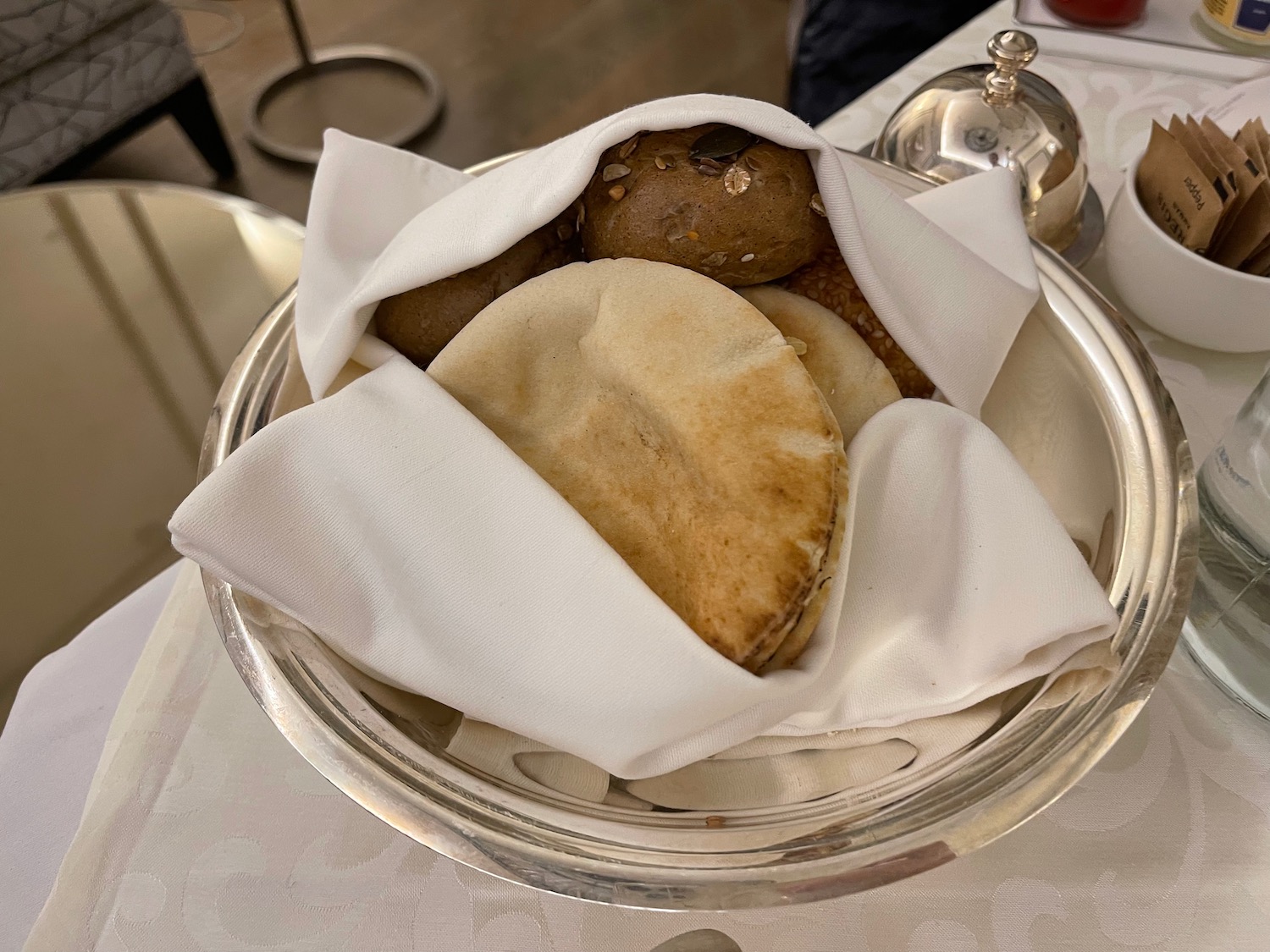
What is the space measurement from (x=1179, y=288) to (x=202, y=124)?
62.1 inches

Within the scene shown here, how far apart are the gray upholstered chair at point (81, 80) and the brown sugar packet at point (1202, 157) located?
1.52 meters

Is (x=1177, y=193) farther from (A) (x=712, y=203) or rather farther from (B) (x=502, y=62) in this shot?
(B) (x=502, y=62)

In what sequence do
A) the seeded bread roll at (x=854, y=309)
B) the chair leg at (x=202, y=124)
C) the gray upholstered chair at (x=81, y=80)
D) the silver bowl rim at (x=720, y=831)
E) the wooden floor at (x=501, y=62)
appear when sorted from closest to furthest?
the silver bowl rim at (x=720, y=831) < the seeded bread roll at (x=854, y=309) < the gray upholstered chair at (x=81, y=80) < the chair leg at (x=202, y=124) < the wooden floor at (x=501, y=62)

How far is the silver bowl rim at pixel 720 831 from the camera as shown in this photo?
320 millimetres

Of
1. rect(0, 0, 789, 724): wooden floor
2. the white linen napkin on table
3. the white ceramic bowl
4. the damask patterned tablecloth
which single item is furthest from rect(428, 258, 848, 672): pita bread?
rect(0, 0, 789, 724): wooden floor

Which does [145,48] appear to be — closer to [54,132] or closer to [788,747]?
[54,132]

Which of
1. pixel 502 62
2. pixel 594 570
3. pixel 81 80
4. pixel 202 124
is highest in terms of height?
pixel 594 570

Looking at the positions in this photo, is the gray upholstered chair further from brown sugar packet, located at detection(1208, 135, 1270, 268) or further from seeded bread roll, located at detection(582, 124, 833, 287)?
brown sugar packet, located at detection(1208, 135, 1270, 268)

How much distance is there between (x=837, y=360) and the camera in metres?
0.42

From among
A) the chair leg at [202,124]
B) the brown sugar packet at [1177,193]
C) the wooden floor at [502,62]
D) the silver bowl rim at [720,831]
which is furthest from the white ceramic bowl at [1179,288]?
the chair leg at [202,124]

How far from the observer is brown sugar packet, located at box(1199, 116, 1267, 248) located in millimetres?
519

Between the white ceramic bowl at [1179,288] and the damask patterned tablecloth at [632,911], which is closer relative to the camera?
the damask patterned tablecloth at [632,911]

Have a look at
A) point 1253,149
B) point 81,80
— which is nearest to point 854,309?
point 1253,149

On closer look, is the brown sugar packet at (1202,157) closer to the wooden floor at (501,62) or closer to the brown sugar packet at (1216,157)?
the brown sugar packet at (1216,157)
